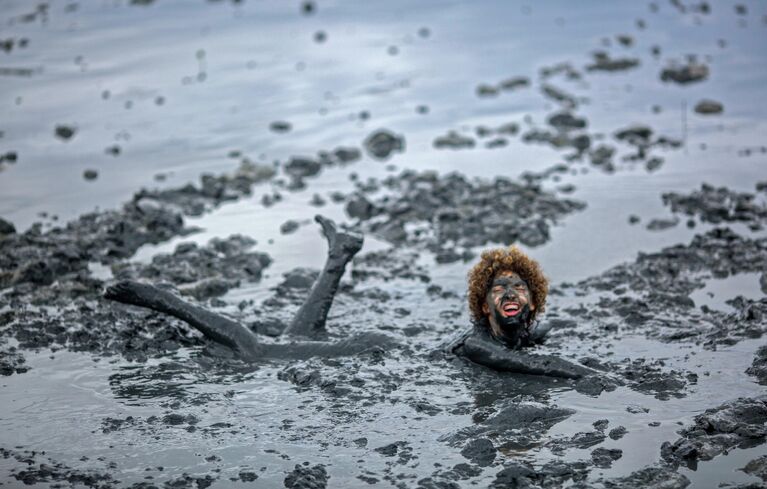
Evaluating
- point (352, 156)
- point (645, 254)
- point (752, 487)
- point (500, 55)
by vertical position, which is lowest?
point (752, 487)

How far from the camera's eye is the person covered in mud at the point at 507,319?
36.0 feet

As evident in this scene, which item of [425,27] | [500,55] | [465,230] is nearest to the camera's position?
[465,230]

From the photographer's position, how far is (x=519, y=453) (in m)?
9.34

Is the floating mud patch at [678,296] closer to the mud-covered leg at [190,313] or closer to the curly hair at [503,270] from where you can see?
the curly hair at [503,270]

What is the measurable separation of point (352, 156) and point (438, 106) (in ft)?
12.7

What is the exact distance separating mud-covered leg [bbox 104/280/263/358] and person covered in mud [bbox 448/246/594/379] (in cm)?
215

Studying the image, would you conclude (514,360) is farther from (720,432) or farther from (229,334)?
(229,334)

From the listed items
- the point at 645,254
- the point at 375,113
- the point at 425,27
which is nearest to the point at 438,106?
the point at 375,113

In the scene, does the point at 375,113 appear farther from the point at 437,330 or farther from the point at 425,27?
the point at 437,330

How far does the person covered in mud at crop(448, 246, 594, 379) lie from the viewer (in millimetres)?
10977

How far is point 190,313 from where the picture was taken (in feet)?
38.4

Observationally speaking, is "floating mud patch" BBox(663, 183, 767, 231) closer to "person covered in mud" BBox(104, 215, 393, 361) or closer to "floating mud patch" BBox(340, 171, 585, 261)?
"floating mud patch" BBox(340, 171, 585, 261)

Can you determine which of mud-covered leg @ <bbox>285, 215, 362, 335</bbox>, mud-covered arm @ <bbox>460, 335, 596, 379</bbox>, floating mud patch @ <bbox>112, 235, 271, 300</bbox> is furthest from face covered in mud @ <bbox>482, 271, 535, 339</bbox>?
floating mud patch @ <bbox>112, 235, 271, 300</bbox>

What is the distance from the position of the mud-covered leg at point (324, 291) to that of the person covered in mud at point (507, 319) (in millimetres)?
1428
